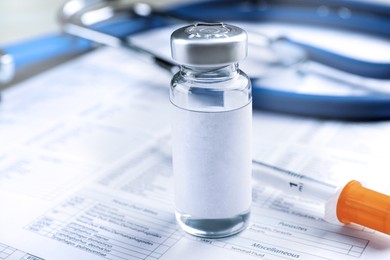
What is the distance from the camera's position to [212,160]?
45 centimetres

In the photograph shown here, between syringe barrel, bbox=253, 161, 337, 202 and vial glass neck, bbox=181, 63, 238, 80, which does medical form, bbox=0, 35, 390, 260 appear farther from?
vial glass neck, bbox=181, 63, 238, 80

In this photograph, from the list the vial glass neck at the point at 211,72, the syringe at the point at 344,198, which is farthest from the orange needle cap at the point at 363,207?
the vial glass neck at the point at 211,72

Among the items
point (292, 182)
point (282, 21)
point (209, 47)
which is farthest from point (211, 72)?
point (282, 21)

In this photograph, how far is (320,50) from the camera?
77cm

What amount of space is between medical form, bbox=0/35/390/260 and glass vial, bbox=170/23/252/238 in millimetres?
33

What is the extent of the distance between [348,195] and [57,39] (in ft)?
1.81

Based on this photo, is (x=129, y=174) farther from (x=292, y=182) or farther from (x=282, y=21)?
(x=282, y=21)

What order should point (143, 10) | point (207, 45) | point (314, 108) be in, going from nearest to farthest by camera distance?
point (207, 45) → point (314, 108) → point (143, 10)

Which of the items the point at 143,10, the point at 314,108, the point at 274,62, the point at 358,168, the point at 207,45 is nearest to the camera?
the point at 207,45

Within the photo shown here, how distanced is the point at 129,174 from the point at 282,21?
0.51 metres

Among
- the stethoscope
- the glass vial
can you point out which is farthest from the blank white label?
the stethoscope

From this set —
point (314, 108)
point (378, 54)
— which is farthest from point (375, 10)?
point (314, 108)

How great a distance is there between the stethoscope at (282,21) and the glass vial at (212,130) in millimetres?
239

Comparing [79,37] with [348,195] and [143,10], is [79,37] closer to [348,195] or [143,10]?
[143,10]
